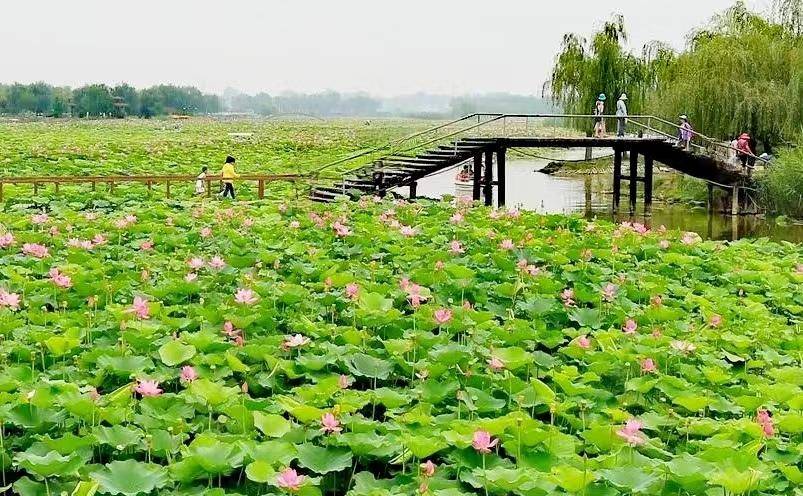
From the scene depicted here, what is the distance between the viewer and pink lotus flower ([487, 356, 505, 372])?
3.34 m

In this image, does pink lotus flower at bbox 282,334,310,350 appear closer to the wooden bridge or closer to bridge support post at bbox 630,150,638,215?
the wooden bridge

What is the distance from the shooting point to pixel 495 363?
3.34 m

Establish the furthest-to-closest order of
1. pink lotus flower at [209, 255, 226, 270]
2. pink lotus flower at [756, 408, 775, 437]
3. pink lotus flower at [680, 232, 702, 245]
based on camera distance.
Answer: pink lotus flower at [680, 232, 702, 245], pink lotus flower at [209, 255, 226, 270], pink lotus flower at [756, 408, 775, 437]

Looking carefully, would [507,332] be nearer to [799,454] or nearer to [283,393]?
[283,393]

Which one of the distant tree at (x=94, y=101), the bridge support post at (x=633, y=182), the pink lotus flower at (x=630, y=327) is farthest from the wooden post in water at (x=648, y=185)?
the distant tree at (x=94, y=101)

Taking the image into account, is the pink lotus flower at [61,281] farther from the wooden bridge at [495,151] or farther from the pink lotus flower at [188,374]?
the wooden bridge at [495,151]

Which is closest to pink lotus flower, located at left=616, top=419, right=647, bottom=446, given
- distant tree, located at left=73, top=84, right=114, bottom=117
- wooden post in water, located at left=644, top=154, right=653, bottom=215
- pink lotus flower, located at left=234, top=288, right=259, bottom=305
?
pink lotus flower, located at left=234, top=288, right=259, bottom=305

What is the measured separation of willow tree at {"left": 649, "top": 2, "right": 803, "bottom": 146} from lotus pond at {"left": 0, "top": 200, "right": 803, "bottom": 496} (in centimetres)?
1250

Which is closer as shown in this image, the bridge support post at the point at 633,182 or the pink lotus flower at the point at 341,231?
the pink lotus flower at the point at 341,231

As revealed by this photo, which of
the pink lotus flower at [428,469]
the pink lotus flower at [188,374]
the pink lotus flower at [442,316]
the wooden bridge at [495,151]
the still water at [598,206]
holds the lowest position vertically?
the still water at [598,206]

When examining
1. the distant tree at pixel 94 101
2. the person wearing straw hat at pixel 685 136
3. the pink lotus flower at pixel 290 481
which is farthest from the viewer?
the distant tree at pixel 94 101

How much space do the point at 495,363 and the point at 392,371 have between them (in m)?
0.38

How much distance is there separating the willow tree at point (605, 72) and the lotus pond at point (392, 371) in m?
20.1

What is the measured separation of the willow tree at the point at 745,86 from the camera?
17344 mm
